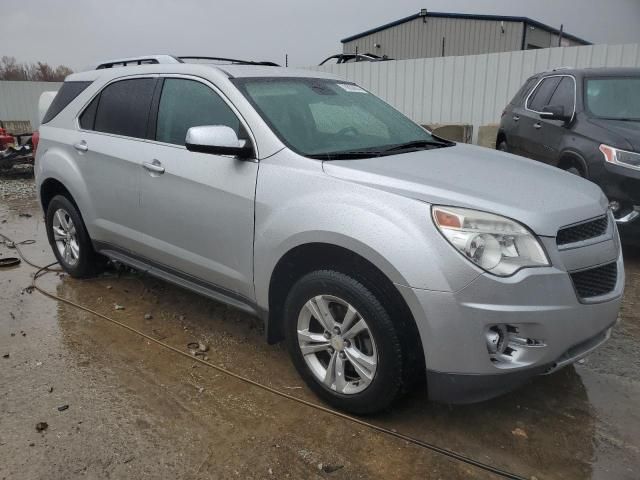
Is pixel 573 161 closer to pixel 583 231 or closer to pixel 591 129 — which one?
pixel 591 129

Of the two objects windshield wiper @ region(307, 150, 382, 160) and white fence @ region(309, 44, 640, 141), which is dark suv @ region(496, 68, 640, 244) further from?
white fence @ region(309, 44, 640, 141)

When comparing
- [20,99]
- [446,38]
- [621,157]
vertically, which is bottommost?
[621,157]

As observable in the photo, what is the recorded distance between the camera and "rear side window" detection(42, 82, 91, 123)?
15.1 ft

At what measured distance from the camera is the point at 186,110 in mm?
3588

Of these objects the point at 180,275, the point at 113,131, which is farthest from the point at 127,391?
the point at 113,131

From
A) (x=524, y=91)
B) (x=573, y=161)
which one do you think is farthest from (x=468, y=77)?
(x=573, y=161)

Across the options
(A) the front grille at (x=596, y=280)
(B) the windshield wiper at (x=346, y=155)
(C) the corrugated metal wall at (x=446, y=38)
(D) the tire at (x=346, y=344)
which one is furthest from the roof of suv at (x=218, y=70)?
(C) the corrugated metal wall at (x=446, y=38)

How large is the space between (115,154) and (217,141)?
1.37 metres

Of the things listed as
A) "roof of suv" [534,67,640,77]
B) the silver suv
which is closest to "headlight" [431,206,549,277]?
the silver suv

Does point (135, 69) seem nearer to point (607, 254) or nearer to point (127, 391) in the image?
point (127, 391)

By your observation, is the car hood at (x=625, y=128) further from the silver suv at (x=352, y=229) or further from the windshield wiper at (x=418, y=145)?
the windshield wiper at (x=418, y=145)

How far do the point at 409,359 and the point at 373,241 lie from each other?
58cm

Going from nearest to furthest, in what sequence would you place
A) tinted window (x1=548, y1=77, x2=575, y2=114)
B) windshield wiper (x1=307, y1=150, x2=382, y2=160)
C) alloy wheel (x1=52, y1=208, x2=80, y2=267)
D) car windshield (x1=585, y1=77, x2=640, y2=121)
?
windshield wiper (x1=307, y1=150, x2=382, y2=160), alloy wheel (x1=52, y1=208, x2=80, y2=267), car windshield (x1=585, y1=77, x2=640, y2=121), tinted window (x1=548, y1=77, x2=575, y2=114)

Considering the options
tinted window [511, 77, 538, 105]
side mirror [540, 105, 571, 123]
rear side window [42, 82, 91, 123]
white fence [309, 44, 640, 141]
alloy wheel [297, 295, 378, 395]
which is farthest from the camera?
white fence [309, 44, 640, 141]
